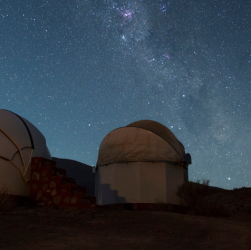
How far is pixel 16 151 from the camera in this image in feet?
27.4

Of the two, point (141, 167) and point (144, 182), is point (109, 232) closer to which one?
point (144, 182)

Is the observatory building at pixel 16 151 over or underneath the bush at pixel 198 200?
over

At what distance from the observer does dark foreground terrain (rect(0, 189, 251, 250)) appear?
13.4 feet

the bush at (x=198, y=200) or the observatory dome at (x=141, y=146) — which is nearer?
the bush at (x=198, y=200)

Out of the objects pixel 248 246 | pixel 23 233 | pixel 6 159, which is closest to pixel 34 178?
pixel 6 159

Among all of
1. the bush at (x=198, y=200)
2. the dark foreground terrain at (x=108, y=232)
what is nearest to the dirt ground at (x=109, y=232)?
the dark foreground terrain at (x=108, y=232)

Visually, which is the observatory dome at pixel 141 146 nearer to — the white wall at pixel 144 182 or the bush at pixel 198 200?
the white wall at pixel 144 182

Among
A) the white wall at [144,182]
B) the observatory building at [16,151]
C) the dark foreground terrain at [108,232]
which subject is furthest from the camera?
the white wall at [144,182]

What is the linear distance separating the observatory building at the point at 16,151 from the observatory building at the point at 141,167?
3612 mm

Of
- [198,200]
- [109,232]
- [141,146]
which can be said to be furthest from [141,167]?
[109,232]

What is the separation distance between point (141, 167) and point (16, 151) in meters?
4.91

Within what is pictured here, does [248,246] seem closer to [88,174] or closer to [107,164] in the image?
[107,164]

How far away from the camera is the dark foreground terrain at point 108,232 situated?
408 centimetres

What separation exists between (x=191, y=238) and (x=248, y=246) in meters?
0.85
